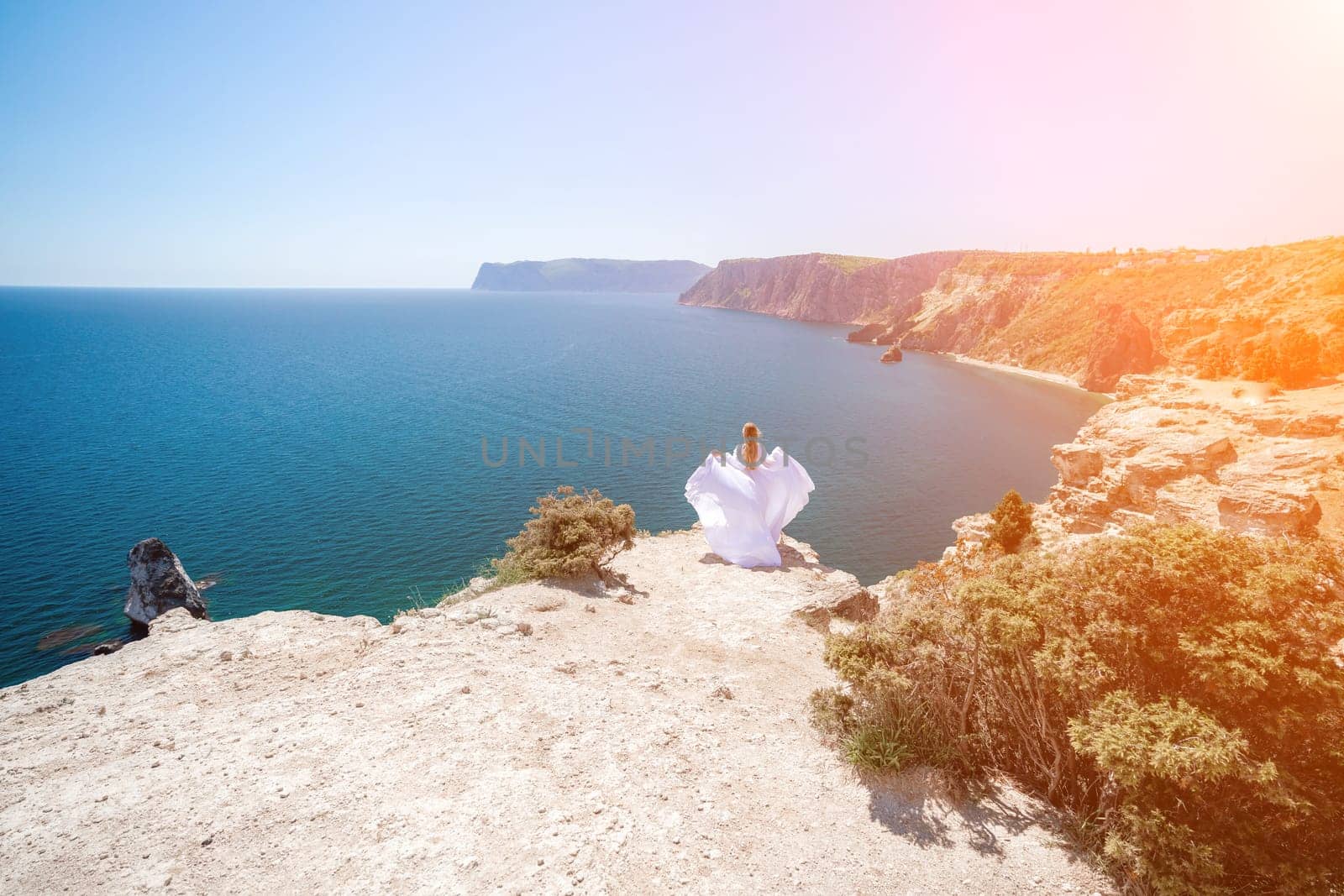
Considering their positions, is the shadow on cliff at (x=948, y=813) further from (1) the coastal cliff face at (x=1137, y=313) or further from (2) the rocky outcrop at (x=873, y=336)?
(2) the rocky outcrop at (x=873, y=336)

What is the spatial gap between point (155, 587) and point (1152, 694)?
3600 cm

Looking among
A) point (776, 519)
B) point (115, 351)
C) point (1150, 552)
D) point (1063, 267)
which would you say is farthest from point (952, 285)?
point (115, 351)

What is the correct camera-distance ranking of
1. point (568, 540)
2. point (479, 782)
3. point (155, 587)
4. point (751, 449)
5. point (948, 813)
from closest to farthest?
point (948, 813)
point (479, 782)
point (568, 540)
point (751, 449)
point (155, 587)

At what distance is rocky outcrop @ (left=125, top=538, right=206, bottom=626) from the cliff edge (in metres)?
13.1

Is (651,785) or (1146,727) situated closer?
(1146,727)

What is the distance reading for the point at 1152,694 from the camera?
784 cm

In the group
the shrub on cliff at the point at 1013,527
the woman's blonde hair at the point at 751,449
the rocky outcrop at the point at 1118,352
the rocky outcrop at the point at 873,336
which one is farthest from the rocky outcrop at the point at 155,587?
the rocky outcrop at the point at 873,336

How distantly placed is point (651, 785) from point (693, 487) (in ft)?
42.9

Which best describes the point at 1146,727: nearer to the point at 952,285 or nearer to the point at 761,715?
the point at 761,715

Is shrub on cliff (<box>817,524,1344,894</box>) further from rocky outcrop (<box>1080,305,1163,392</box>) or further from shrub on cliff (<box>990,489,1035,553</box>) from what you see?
rocky outcrop (<box>1080,305,1163,392</box>)

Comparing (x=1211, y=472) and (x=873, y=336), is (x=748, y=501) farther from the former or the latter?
(x=873, y=336)

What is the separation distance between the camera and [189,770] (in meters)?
9.87

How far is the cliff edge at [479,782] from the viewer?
7781mm

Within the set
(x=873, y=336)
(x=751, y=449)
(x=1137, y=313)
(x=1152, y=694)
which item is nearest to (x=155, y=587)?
(x=751, y=449)
